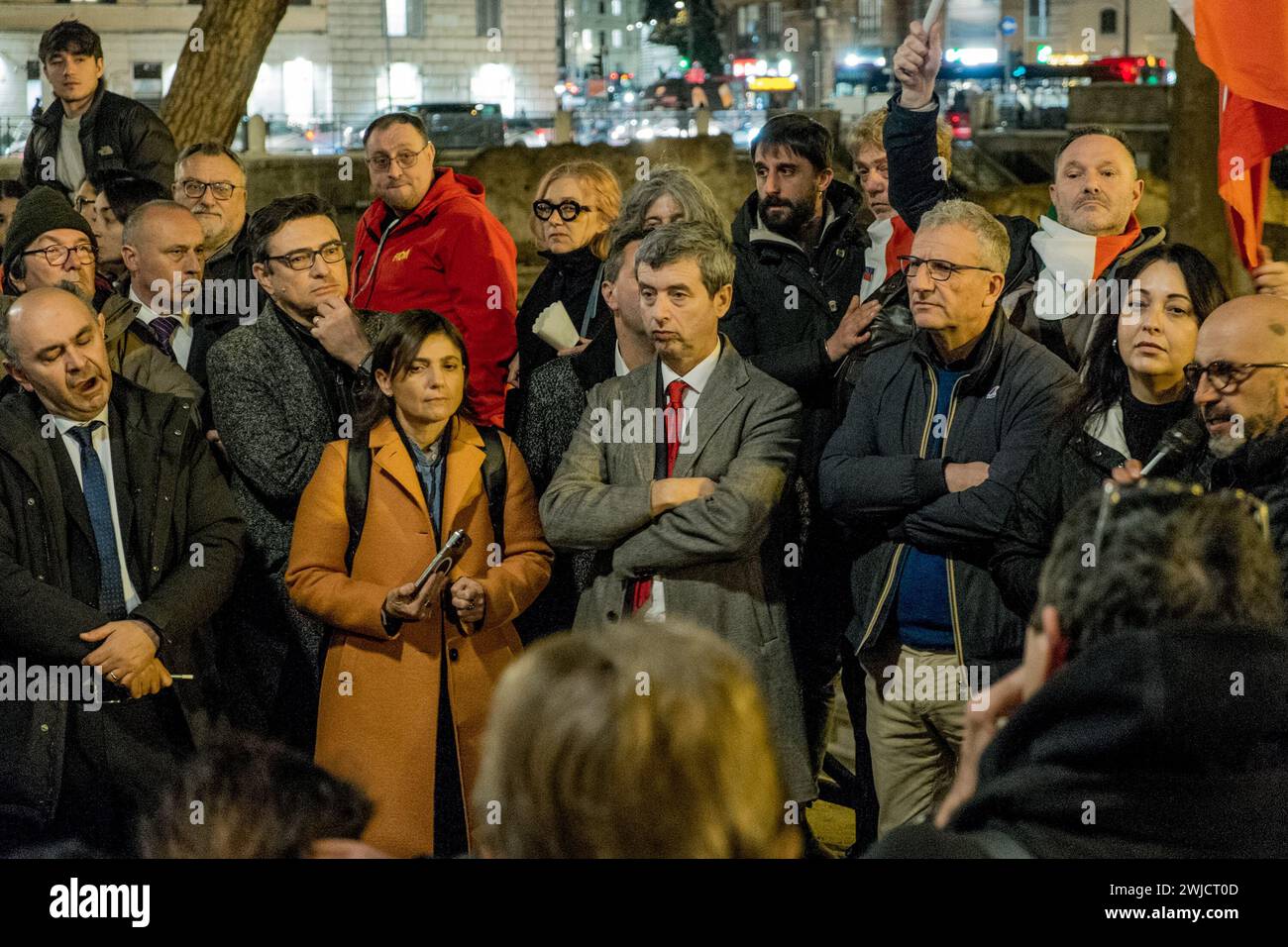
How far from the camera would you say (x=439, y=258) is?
6.37 meters

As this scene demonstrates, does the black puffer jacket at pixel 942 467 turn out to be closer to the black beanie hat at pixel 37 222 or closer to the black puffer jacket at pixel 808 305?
the black puffer jacket at pixel 808 305

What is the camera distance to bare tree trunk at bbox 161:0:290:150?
1379 cm

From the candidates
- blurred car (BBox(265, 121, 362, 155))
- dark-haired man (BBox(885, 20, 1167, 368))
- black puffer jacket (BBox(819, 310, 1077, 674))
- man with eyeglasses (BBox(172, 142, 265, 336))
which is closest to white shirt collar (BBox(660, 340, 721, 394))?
black puffer jacket (BBox(819, 310, 1077, 674))

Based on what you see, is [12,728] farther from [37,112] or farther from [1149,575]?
[37,112]

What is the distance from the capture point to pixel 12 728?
4.34 metres

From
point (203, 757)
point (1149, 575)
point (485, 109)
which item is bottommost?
point (203, 757)

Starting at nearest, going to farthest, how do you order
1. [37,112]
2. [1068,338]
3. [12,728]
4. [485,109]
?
[12,728]
[1068,338]
[37,112]
[485,109]

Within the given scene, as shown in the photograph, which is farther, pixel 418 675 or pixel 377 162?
pixel 377 162

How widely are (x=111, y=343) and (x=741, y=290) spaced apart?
2.17m

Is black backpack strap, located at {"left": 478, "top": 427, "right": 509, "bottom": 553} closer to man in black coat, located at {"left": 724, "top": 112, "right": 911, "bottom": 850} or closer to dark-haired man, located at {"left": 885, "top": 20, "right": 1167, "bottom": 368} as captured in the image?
man in black coat, located at {"left": 724, "top": 112, "right": 911, "bottom": 850}

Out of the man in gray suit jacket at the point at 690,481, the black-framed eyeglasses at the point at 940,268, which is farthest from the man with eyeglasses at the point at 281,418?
the black-framed eyeglasses at the point at 940,268
